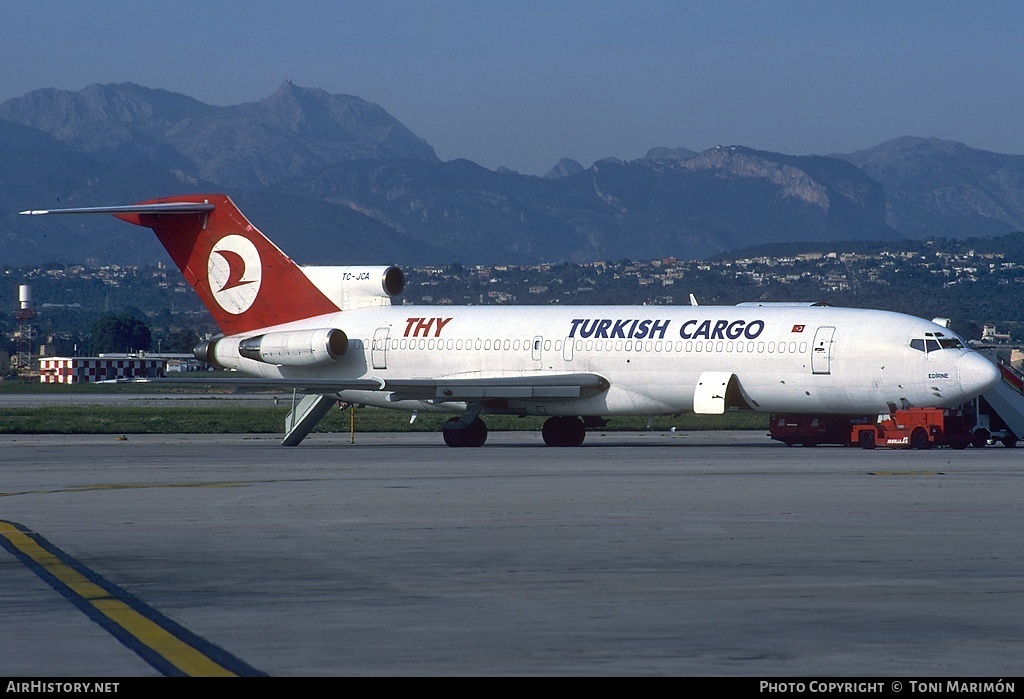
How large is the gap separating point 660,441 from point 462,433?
19.7 ft

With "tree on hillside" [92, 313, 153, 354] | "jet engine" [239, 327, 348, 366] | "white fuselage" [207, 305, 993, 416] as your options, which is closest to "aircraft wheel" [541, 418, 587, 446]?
"white fuselage" [207, 305, 993, 416]

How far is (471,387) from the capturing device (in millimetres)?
39969

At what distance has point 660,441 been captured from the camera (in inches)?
1681

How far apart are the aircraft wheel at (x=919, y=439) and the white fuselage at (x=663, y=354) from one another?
2.51 feet

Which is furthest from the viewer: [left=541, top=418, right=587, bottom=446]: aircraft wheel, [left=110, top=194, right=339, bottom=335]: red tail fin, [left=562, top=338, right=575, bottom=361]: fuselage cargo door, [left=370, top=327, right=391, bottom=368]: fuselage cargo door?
[left=110, top=194, right=339, bottom=335]: red tail fin

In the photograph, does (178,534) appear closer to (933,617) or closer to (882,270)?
(933,617)

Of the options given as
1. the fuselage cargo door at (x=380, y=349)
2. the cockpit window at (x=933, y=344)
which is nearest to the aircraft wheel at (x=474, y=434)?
the fuselage cargo door at (x=380, y=349)

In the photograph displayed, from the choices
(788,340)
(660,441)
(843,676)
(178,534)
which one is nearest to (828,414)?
(788,340)

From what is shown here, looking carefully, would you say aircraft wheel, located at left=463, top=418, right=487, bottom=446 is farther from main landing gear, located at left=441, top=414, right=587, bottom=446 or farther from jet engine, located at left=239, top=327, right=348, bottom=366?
jet engine, located at left=239, top=327, right=348, bottom=366

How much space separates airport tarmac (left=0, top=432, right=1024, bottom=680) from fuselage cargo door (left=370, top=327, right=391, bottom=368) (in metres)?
14.0

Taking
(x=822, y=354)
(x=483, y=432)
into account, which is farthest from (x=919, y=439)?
(x=483, y=432)

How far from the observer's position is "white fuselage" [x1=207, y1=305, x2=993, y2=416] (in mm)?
36344

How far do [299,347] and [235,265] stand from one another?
3446mm

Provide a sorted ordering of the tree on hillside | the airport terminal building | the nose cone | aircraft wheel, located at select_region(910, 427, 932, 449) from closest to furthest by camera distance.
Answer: the nose cone < aircraft wheel, located at select_region(910, 427, 932, 449) < the airport terminal building < the tree on hillside
